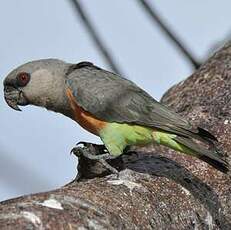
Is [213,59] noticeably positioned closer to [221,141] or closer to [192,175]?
[221,141]

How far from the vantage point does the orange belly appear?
18.9 feet

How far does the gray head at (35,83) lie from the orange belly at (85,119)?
0.78 feet

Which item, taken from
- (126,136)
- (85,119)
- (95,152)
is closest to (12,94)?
(85,119)

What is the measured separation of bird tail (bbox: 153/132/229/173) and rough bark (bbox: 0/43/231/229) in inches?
3.6

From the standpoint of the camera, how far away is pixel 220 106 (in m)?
5.82

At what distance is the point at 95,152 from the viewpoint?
18.6ft

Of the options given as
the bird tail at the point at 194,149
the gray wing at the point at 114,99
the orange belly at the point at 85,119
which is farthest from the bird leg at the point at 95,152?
the bird tail at the point at 194,149

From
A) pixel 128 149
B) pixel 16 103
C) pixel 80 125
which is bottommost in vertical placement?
pixel 128 149

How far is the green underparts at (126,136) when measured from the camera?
561 cm

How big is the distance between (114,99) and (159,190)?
4.78 feet

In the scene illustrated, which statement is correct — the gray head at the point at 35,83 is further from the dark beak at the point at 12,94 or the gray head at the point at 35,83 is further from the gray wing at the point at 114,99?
the gray wing at the point at 114,99

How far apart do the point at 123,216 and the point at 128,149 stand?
1.95 meters

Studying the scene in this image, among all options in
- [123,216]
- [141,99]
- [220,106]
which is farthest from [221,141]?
[123,216]

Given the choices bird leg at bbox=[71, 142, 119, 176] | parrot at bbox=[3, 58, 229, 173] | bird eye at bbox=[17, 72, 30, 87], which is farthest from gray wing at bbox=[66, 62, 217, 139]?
bird eye at bbox=[17, 72, 30, 87]
